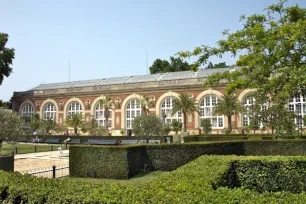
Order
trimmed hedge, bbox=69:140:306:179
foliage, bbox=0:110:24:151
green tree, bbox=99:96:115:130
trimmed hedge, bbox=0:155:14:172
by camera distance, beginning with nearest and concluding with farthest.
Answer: trimmed hedge, bbox=0:155:14:172 → trimmed hedge, bbox=69:140:306:179 → foliage, bbox=0:110:24:151 → green tree, bbox=99:96:115:130

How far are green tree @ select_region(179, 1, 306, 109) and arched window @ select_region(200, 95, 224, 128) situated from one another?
97.2 feet

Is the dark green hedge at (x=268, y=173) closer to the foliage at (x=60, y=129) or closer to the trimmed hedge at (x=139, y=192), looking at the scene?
the trimmed hedge at (x=139, y=192)

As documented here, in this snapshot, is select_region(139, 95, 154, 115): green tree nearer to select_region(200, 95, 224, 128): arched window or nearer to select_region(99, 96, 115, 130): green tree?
select_region(99, 96, 115, 130): green tree

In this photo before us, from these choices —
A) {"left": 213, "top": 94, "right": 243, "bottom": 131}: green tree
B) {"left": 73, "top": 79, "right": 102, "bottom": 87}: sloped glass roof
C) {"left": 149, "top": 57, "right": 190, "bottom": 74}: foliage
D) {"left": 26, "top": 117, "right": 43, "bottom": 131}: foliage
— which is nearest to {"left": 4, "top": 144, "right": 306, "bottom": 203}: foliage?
{"left": 213, "top": 94, "right": 243, "bottom": 131}: green tree

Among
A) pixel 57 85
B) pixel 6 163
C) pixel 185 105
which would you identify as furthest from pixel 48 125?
pixel 6 163

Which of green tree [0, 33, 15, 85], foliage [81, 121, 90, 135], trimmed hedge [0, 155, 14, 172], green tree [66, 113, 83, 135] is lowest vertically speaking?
trimmed hedge [0, 155, 14, 172]

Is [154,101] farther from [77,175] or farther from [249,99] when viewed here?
[77,175]

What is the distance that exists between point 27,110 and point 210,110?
35.9 metres

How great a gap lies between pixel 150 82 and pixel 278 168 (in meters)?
37.3

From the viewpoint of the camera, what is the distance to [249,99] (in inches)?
1523

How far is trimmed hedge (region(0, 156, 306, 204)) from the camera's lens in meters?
4.35

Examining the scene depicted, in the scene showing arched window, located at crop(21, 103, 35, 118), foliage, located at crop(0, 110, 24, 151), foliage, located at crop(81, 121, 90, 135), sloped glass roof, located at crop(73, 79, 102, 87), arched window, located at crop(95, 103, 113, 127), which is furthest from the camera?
arched window, located at crop(21, 103, 35, 118)

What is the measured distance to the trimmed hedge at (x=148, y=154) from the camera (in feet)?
42.3

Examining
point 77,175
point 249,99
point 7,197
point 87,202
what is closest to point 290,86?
point 87,202
